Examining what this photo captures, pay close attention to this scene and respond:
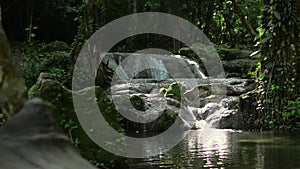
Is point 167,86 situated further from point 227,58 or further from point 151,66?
point 227,58

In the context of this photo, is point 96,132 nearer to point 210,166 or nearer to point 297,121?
point 210,166

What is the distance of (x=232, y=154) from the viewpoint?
6203 mm

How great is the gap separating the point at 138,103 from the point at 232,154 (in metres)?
4.87

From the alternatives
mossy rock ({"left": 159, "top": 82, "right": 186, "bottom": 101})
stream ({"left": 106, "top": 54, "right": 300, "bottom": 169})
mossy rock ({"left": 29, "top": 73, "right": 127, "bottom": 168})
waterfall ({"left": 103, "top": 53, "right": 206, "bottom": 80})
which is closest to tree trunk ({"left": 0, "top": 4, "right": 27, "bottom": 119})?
mossy rock ({"left": 29, "top": 73, "right": 127, "bottom": 168})

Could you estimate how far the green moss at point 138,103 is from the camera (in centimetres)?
1081

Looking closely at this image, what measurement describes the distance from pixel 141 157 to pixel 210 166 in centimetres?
116

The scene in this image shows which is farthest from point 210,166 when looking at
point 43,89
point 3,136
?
point 3,136

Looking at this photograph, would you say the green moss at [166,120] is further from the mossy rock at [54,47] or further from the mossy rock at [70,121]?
the mossy rock at [54,47]

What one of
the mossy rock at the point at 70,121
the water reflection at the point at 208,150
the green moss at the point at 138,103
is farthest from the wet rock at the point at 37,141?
the green moss at the point at 138,103

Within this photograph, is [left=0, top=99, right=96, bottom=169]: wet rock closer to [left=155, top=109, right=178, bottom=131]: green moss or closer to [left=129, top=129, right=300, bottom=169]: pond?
[left=129, top=129, right=300, bottom=169]: pond

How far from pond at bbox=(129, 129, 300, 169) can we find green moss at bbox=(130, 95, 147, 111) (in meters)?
2.35

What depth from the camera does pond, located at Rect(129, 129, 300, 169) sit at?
5.38 metres

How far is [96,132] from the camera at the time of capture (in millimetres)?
4547

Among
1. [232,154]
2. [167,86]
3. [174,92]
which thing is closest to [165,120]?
[174,92]
